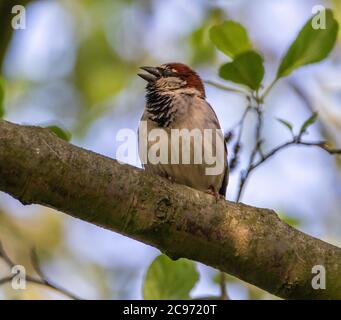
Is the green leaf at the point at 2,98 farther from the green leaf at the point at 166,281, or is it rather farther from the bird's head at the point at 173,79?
the bird's head at the point at 173,79

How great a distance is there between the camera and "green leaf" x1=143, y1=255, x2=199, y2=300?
3504mm

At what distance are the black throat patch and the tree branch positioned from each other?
1.23m

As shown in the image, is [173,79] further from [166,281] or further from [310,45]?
[166,281]

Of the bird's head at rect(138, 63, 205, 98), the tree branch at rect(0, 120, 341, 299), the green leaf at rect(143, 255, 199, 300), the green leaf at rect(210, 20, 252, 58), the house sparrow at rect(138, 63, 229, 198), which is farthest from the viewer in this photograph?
the bird's head at rect(138, 63, 205, 98)

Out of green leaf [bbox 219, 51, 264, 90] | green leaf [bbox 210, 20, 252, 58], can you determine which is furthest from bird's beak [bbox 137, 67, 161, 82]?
green leaf [bbox 219, 51, 264, 90]

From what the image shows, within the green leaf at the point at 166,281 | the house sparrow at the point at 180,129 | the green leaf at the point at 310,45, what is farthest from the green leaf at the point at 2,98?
the green leaf at the point at 310,45

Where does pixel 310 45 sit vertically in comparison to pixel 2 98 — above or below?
above

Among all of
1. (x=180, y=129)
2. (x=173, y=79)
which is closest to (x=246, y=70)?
(x=180, y=129)

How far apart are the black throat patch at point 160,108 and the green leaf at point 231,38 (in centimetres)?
69

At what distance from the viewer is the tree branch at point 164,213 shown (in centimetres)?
282

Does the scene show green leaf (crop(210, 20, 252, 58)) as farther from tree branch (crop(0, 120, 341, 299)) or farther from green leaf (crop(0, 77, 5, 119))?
green leaf (crop(0, 77, 5, 119))

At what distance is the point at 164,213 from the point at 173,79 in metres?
2.15

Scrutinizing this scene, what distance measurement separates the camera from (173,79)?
16.5ft

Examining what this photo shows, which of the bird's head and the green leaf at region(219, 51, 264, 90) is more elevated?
the bird's head
